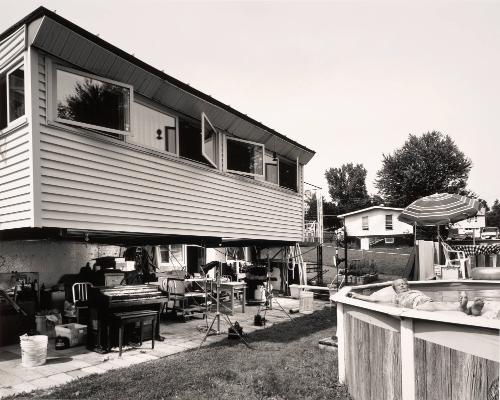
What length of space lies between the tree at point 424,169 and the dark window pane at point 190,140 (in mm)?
34789

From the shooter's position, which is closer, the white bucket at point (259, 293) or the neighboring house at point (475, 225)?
the white bucket at point (259, 293)

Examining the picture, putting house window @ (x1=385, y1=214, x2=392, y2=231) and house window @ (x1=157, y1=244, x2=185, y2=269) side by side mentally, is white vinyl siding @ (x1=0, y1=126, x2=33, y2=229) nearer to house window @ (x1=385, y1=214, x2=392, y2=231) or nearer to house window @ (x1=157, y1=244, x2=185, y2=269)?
house window @ (x1=157, y1=244, x2=185, y2=269)

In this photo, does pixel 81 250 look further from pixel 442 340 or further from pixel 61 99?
pixel 442 340

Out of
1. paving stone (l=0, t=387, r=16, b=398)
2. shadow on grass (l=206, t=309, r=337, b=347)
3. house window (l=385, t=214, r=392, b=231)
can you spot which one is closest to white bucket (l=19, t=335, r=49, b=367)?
paving stone (l=0, t=387, r=16, b=398)

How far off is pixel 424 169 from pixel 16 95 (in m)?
39.0

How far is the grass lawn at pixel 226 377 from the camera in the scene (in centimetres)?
517

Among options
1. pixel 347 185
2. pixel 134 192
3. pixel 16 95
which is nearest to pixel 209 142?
pixel 134 192

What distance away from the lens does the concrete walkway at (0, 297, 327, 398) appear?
5774 millimetres

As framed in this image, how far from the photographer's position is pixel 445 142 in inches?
1656

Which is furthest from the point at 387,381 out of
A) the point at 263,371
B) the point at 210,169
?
the point at 210,169

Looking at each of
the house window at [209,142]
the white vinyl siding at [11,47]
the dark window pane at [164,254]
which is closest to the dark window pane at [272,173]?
the house window at [209,142]

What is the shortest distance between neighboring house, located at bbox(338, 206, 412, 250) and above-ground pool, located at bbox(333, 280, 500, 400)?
3938 cm

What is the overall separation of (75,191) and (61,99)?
1444 mm

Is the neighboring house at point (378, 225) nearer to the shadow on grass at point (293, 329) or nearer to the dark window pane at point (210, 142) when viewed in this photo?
the shadow on grass at point (293, 329)
